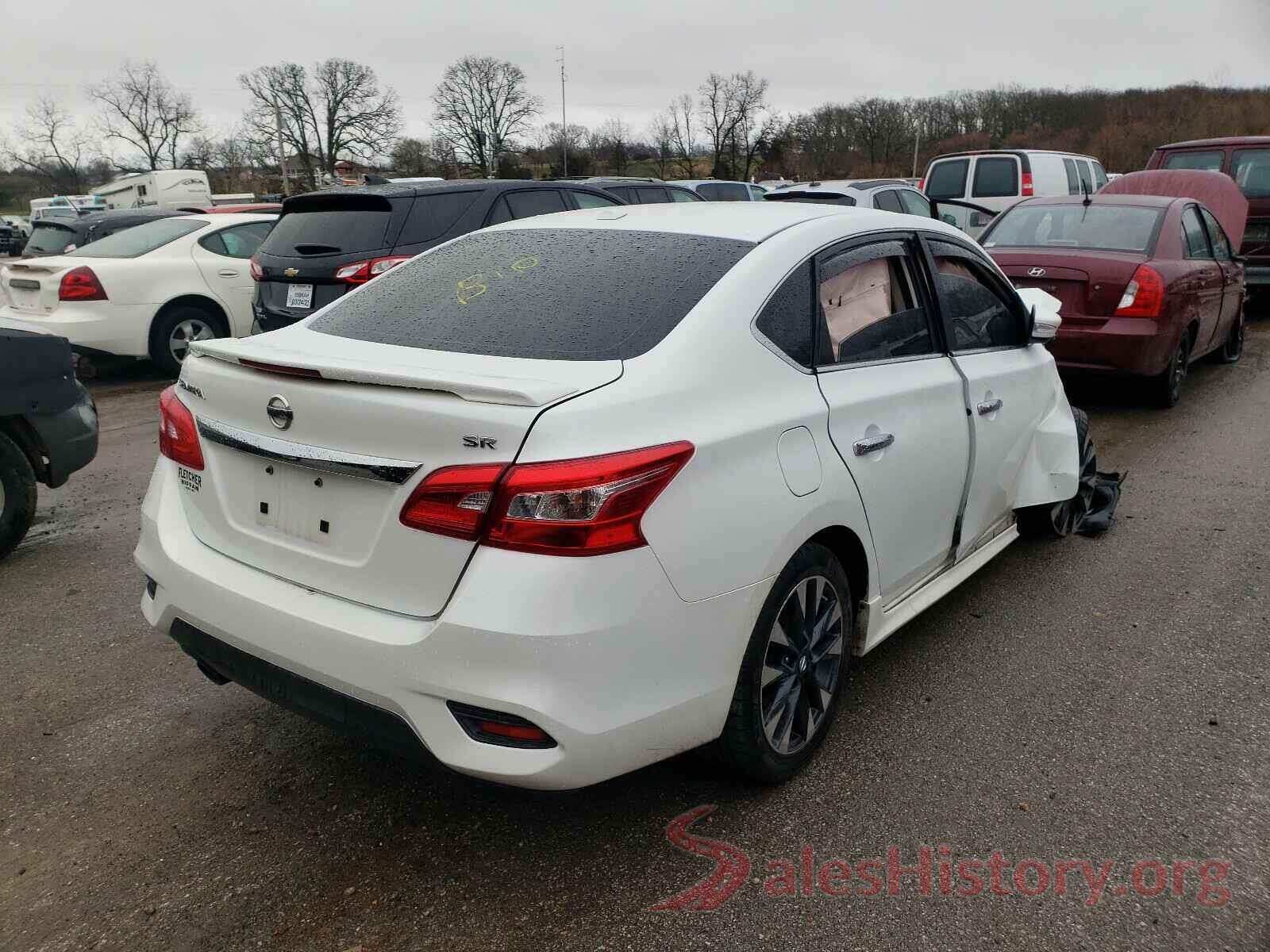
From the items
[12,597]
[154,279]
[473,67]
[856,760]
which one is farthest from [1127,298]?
[473,67]

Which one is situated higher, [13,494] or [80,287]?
[80,287]

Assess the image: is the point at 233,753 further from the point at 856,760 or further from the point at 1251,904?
the point at 1251,904

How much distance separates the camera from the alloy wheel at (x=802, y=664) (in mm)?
2650

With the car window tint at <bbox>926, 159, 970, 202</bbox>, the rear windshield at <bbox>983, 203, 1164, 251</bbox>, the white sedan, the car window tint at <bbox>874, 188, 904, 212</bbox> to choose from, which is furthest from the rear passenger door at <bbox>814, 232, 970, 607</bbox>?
the car window tint at <bbox>926, 159, 970, 202</bbox>

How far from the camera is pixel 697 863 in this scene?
98.9 inches

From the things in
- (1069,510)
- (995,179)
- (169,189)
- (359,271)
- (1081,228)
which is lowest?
(1069,510)

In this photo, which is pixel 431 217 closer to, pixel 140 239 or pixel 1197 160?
pixel 140 239

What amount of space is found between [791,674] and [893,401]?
94 cm

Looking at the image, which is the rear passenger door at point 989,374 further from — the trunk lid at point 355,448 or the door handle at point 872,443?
the trunk lid at point 355,448

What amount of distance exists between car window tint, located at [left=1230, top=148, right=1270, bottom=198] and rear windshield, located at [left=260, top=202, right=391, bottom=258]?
34.2ft

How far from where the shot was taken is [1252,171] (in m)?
12.2

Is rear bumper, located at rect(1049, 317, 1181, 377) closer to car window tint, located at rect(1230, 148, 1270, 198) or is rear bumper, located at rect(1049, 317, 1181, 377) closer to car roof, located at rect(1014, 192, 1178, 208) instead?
car roof, located at rect(1014, 192, 1178, 208)

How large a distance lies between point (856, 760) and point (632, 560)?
129 cm

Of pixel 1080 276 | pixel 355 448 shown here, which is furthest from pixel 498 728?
pixel 1080 276
